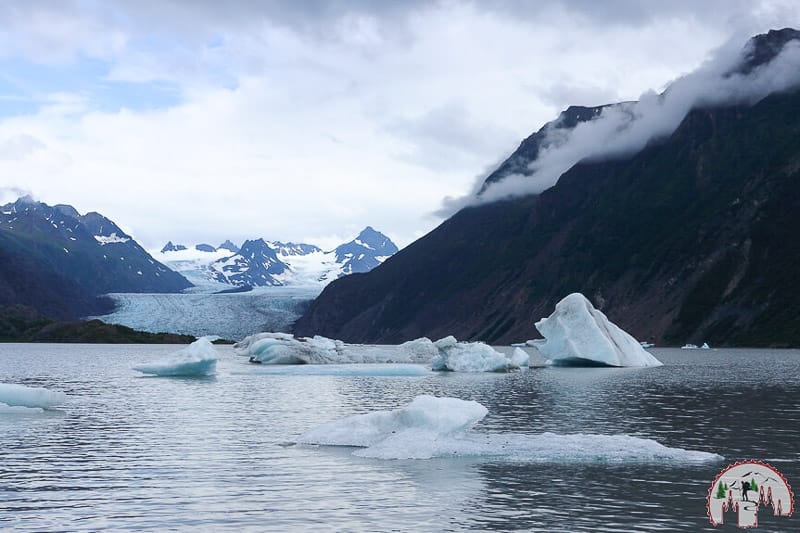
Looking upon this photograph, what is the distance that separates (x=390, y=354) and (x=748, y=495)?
8729cm

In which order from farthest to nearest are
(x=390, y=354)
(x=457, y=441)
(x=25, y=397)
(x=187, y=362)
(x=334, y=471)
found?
(x=390, y=354), (x=187, y=362), (x=25, y=397), (x=457, y=441), (x=334, y=471)

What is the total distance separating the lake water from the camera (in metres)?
18.1

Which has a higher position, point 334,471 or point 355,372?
point 355,372

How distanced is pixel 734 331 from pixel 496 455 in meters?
167

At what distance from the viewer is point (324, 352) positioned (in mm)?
98250

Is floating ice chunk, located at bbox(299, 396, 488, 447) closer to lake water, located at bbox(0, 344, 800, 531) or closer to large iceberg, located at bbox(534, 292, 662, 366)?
lake water, located at bbox(0, 344, 800, 531)

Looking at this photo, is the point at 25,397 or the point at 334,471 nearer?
the point at 334,471

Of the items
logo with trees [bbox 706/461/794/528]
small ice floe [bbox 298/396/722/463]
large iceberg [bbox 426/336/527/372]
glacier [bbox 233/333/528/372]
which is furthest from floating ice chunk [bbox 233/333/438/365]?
logo with trees [bbox 706/461/794/528]

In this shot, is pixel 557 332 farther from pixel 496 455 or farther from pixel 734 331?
pixel 734 331

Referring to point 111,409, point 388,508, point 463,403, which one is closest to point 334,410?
point 111,409

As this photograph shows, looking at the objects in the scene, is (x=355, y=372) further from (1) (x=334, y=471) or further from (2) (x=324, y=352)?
(1) (x=334, y=471)

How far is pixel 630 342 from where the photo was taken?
302ft

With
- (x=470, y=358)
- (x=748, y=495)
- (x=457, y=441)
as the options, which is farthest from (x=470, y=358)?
(x=748, y=495)

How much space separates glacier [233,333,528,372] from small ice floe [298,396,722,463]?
5275 centimetres
